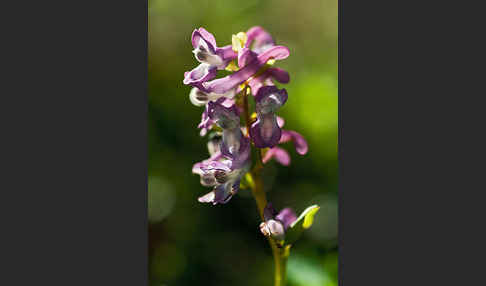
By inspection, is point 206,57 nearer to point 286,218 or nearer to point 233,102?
point 233,102

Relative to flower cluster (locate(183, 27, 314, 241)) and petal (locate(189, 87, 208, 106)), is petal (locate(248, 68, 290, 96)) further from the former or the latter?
petal (locate(189, 87, 208, 106))

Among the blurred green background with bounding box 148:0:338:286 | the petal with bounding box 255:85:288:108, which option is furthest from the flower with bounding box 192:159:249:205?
the blurred green background with bounding box 148:0:338:286

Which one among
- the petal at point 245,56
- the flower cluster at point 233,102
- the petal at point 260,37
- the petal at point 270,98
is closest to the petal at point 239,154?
the flower cluster at point 233,102

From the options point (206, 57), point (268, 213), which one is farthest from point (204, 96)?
point (268, 213)

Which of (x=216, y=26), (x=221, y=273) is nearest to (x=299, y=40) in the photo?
(x=216, y=26)

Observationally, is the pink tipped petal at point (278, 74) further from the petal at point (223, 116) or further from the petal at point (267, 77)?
the petal at point (223, 116)
